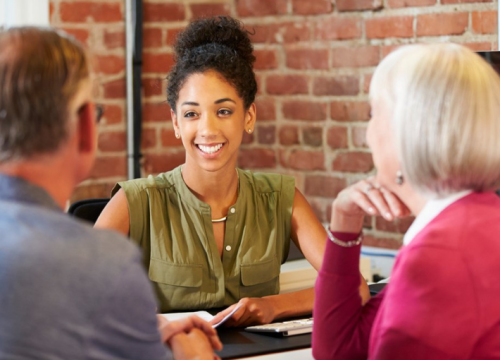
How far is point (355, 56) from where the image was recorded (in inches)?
115

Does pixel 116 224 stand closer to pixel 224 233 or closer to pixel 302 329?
pixel 224 233

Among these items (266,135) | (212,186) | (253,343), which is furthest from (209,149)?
(266,135)

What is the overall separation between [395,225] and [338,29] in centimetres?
78

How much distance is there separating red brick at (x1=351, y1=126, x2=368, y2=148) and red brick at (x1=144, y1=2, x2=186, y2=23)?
86 cm

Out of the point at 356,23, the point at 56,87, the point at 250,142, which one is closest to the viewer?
the point at 56,87

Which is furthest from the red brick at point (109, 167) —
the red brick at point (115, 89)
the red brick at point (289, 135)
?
the red brick at point (289, 135)

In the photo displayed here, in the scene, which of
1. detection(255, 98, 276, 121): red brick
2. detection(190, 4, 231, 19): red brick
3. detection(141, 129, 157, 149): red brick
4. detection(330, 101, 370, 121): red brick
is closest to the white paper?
detection(330, 101, 370, 121): red brick

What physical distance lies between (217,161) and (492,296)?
1.00 meters

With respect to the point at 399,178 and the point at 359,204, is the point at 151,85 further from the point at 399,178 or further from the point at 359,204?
the point at 399,178

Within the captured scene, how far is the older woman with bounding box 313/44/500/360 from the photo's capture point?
3.64 ft

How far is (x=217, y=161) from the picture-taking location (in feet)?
6.56

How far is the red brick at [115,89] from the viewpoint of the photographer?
118 inches

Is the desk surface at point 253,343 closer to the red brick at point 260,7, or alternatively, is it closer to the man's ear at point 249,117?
the man's ear at point 249,117

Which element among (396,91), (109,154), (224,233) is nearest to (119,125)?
(109,154)
